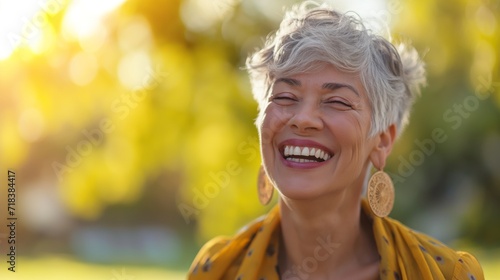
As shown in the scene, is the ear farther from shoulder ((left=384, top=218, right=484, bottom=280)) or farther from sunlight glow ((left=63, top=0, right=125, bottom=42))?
sunlight glow ((left=63, top=0, right=125, bottom=42))

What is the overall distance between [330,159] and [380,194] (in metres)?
0.26

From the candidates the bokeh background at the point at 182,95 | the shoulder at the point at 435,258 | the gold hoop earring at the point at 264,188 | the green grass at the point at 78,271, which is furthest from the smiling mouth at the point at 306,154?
the green grass at the point at 78,271

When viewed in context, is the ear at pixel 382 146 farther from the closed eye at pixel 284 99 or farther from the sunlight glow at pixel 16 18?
the sunlight glow at pixel 16 18

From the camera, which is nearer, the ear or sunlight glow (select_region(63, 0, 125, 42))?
the ear

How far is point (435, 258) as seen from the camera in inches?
92.7

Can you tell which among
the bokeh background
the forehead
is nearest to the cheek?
the forehead

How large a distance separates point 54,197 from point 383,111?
22.0 ft

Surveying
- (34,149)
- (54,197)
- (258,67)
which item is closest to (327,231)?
(258,67)

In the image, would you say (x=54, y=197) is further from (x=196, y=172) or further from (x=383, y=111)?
(x=383, y=111)

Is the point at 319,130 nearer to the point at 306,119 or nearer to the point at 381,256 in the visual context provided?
the point at 306,119

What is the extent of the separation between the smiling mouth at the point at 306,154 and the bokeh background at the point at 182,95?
177 centimetres

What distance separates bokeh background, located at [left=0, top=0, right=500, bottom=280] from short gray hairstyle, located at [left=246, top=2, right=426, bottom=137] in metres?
1.50

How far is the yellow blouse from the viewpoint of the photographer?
2.31 metres

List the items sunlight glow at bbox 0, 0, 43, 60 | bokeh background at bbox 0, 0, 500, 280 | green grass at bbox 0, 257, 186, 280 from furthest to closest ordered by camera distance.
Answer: green grass at bbox 0, 257, 186, 280
bokeh background at bbox 0, 0, 500, 280
sunlight glow at bbox 0, 0, 43, 60
